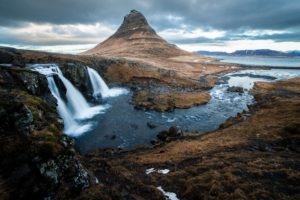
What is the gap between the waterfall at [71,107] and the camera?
3731 cm

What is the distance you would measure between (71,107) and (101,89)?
2351 cm

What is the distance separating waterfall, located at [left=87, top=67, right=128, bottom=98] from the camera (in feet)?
210

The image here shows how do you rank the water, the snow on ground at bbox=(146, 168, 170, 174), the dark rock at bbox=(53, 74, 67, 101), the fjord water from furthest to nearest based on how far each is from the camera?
the dark rock at bbox=(53, 74, 67, 101) < the fjord water < the water < the snow on ground at bbox=(146, 168, 170, 174)

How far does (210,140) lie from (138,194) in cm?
1736

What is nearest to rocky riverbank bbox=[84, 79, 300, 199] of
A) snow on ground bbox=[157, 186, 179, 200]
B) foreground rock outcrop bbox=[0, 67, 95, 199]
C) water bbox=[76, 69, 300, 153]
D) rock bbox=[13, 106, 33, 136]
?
snow on ground bbox=[157, 186, 179, 200]

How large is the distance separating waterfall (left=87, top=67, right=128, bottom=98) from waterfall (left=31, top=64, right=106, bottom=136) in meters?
12.3

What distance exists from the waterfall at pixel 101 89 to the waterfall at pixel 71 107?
1229cm

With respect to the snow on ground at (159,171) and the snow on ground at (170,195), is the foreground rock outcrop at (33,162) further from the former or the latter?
the snow on ground at (159,171)

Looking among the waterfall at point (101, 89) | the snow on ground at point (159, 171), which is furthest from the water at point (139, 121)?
the snow on ground at point (159, 171)

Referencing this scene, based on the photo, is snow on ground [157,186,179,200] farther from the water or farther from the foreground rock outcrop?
the water

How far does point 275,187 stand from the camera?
1554 centimetres

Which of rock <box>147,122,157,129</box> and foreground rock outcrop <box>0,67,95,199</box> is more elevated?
foreground rock outcrop <box>0,67,95,199</box>

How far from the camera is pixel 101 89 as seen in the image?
66.7 metres

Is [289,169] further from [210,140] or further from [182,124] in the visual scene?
[182,124]
